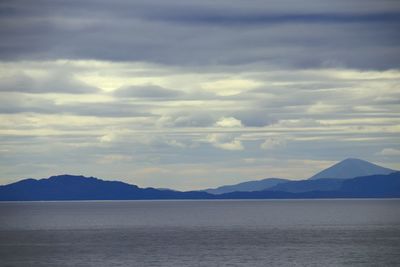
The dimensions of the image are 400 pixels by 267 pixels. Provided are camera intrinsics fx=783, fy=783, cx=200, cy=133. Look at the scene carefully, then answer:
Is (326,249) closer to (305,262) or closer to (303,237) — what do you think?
(305,262)

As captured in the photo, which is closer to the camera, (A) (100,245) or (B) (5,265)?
(B) (5,265)

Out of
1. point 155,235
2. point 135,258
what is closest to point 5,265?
point 135,258

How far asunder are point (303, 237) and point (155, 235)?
38829mm

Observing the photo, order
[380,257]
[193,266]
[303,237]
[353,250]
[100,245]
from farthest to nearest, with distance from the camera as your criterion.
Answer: [303,237]
[100,245]
[353,250]
[380,257]
[193,266]

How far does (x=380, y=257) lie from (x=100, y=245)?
59.6 meters

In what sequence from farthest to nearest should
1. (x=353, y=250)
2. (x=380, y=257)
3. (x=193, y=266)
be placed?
(x=353, y=250) < (x=380, y=257) < (x=193, y=266)

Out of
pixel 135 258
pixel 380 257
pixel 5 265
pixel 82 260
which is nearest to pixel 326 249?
pixel 380 257

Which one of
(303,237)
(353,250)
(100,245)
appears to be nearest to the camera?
(353,250)

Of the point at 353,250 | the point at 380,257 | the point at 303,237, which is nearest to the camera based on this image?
the point at 380,257

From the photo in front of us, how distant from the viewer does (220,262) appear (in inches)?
4850

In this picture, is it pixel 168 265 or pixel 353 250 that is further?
pixel 353 250

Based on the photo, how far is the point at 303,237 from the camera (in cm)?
18112

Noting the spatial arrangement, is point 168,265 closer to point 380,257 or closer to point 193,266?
point 193,266

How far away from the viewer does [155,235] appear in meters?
198
